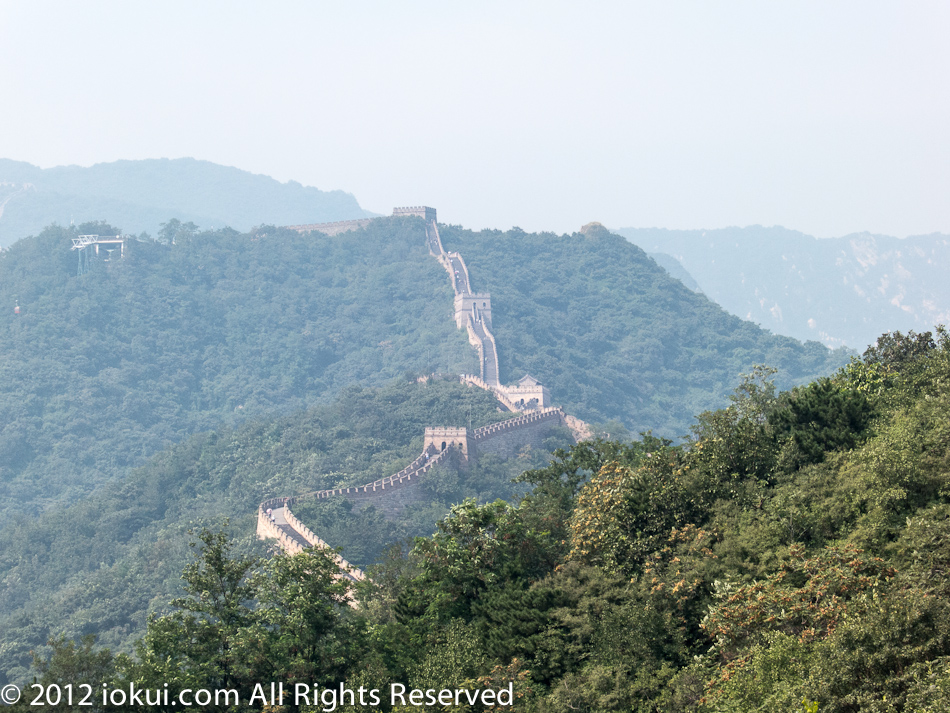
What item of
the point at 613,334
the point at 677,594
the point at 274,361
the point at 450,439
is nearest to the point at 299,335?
the point at 274,361

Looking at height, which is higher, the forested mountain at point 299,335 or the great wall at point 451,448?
the forested mountain at point 299,335

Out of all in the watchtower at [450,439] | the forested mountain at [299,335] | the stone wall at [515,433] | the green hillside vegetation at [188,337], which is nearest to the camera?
the watchtower at [450,439]

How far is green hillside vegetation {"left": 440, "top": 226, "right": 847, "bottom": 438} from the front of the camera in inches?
4112

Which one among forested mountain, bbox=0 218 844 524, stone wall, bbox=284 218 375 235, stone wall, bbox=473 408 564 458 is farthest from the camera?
stone wall, bbox=284 218 375 235

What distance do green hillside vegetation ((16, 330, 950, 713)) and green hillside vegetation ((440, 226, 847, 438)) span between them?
66.8 metres

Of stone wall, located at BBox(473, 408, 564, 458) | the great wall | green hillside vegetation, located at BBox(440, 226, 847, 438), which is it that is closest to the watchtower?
the great wall

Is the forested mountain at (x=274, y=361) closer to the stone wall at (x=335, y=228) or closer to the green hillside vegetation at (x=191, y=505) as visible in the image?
the green hillside vegetation at (x=191, y=505)

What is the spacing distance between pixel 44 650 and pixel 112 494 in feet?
73.3

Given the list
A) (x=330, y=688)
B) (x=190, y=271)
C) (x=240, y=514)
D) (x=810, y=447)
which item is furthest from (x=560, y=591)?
(x=190, y=271)

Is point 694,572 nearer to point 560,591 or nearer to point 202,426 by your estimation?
point 560,591

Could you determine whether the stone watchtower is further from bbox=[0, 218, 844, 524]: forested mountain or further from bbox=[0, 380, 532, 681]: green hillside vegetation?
bbox=[0, 380, 532, 681]: green hillside vegetation

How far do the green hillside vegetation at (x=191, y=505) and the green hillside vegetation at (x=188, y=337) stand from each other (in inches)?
781

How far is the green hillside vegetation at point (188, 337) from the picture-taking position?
97.5m

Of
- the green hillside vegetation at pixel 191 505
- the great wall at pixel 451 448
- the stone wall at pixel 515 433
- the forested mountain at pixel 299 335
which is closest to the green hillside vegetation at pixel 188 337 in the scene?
the forested mountain at pixel 299 335
